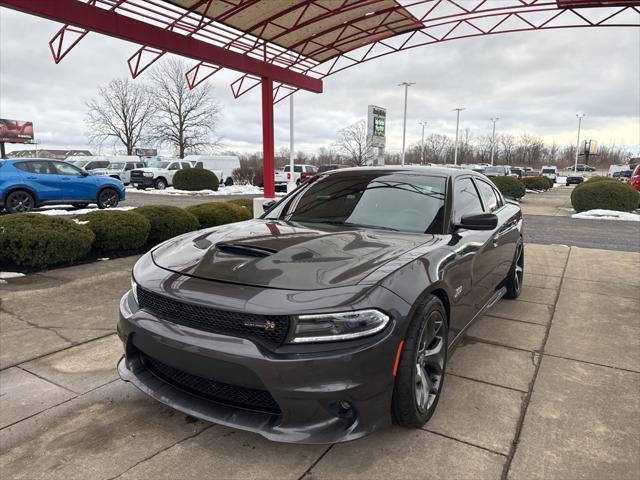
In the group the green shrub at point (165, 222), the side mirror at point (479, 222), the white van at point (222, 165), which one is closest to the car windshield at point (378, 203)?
the side mirror at point (479, 222)

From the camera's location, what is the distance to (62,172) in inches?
513

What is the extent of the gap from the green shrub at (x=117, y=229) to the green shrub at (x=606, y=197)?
14.8 meters

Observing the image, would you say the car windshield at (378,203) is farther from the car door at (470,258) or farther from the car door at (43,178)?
the car door at (43,178)

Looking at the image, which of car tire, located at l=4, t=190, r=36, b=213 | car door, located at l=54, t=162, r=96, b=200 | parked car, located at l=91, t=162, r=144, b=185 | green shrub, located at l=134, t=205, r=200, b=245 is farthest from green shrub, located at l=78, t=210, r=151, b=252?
parked car, located at l=91, t=162, r=144, b=185

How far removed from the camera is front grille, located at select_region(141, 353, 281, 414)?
2.14 m

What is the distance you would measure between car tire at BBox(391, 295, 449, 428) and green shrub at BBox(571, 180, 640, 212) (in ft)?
50.7

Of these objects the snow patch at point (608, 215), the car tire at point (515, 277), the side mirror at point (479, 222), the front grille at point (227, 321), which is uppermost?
the side mirror at point (479, 222)

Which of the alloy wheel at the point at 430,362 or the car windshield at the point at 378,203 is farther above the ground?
the car windshield at the point at 378,203

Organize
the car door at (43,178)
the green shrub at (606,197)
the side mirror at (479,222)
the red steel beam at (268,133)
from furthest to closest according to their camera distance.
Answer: the green shrub at (606,197), the car door at (43,178), the red steel beam at (268,133), the side mirror at (479,222)

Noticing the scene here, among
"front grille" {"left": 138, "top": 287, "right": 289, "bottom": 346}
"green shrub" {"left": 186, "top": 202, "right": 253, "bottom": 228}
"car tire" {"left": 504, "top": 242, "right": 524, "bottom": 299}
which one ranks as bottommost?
"car tire" {"left": 504, "top": 242, "right": 524, "bottom": 299}

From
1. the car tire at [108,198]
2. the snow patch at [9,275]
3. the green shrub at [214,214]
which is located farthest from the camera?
the car tire at [108,198]

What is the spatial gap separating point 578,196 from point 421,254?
15.9 m

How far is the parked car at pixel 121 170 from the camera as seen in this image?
97.7 ft

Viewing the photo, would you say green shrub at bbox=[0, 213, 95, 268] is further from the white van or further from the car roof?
the white van
